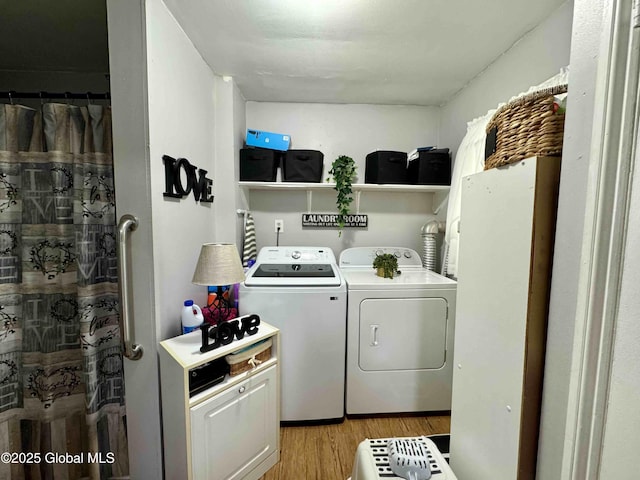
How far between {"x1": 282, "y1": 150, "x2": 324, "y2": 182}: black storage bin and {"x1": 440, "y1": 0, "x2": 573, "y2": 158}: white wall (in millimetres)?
1195

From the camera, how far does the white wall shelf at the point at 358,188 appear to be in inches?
88.8

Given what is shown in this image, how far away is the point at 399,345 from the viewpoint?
1.85 m

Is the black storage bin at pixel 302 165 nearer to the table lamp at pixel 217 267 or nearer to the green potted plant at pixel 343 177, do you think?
the green potted plant at pixel 343 177

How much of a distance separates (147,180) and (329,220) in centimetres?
161

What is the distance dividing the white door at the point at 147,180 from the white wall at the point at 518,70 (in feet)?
6.25

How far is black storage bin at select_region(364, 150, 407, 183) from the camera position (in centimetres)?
226

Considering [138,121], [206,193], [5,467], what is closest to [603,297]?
[138,121]

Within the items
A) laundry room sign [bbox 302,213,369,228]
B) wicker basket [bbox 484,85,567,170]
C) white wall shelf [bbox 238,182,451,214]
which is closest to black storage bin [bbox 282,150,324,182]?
white wall shelf [bbox 238,182,451,214]

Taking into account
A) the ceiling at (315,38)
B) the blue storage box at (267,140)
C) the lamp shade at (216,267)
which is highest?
the ceiling at (315,38)

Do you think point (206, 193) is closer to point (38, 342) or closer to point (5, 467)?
point (38, 342)

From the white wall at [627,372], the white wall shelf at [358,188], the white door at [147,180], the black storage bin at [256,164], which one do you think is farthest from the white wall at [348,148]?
the white wall at [627,372]

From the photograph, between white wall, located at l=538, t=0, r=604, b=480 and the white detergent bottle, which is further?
the white detergent bottle

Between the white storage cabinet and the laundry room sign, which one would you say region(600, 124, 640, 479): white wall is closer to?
the white storage cabinet

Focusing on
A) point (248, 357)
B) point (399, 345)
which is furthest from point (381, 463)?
point (399, 345)
